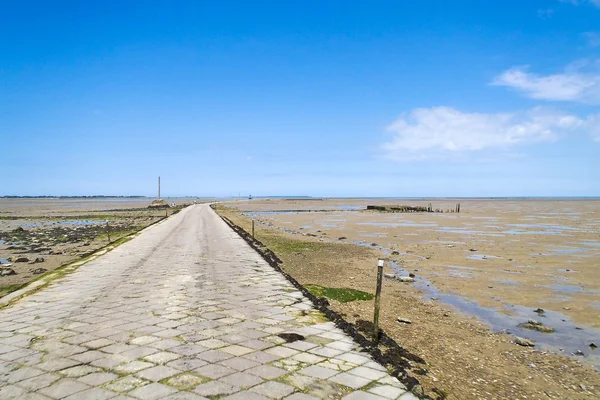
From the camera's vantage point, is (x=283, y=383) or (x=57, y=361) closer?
(x=283, y=383)

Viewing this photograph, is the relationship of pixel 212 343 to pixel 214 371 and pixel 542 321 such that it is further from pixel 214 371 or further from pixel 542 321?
pixel 542 321

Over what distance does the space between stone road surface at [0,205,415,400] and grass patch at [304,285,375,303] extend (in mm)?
875

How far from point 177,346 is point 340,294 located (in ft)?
16.8

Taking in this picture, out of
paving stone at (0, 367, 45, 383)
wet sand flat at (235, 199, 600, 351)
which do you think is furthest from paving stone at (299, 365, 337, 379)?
wet sand flat at (235, 199, 600, 351)

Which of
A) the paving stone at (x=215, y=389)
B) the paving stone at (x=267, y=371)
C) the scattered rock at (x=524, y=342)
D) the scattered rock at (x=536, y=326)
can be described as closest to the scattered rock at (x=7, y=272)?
the paving stone at (x=215, y=389)

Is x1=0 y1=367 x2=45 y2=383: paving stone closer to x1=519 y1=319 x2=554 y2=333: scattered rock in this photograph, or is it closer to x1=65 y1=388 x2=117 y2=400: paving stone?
x1=65 y1=388 x2=117 y2=400: paving stone

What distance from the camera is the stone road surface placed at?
4199 millimetres

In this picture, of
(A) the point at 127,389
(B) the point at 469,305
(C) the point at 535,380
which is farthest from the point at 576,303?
(A) the point at 127,389

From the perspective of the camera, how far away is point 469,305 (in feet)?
31.1

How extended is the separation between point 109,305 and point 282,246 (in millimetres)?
12198

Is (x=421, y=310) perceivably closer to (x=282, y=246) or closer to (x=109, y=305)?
(x=109, y=305)

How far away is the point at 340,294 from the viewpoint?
9.53m

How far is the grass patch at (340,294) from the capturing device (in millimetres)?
9191

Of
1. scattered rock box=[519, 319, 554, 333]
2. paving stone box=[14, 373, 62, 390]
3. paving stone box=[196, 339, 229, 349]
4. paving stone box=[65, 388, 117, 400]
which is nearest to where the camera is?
paving stone box=[65, 388, 117, 400]
